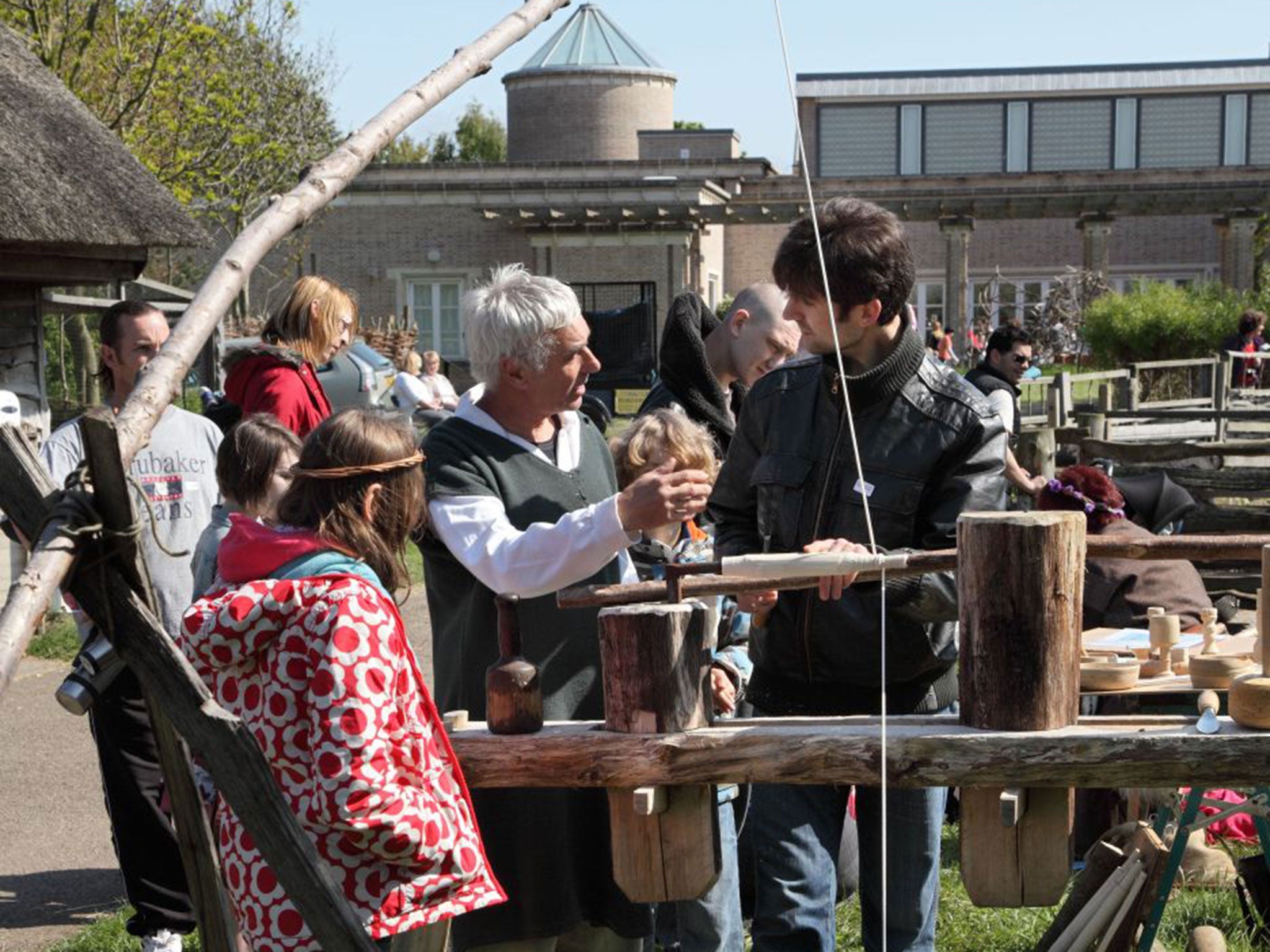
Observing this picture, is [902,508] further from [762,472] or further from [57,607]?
[57,607]

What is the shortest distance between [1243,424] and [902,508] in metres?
12.5

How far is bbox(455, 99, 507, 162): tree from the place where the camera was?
65938mm


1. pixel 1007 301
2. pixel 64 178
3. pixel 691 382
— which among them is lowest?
pixel 691 382

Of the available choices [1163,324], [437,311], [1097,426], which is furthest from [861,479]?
[437,311]

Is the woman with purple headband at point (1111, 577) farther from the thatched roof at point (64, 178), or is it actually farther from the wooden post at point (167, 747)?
the thatched roof at point (64, 178)

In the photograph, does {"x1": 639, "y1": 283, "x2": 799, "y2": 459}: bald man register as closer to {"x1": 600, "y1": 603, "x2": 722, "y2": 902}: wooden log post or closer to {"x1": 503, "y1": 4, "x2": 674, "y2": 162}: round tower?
{"x1": 600, "y1": 603, "x2": 722, "y2": 902}: wooden log post

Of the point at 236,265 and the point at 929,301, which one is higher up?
the point at 929,301

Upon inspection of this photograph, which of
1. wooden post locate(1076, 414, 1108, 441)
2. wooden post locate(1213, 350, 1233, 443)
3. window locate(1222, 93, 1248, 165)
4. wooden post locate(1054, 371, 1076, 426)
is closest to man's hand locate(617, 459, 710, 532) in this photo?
wooden post locate(1076, 414, 1108, 441)

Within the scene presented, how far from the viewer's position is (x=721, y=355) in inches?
200

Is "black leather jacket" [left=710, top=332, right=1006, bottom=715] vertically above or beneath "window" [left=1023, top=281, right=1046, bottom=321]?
beneath

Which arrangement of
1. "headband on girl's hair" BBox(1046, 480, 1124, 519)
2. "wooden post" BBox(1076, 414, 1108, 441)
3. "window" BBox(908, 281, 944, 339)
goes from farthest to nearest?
"window" BBox(908, 281, 944, 339), "wooden post" BBox(1076, 414, 1108, 441), "headband on girl's hair" BBox(1046, 480, 1124, 519)

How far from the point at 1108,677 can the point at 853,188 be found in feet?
97.9

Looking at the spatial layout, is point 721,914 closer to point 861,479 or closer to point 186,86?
point 861,479

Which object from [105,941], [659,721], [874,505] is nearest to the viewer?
[659,721]
